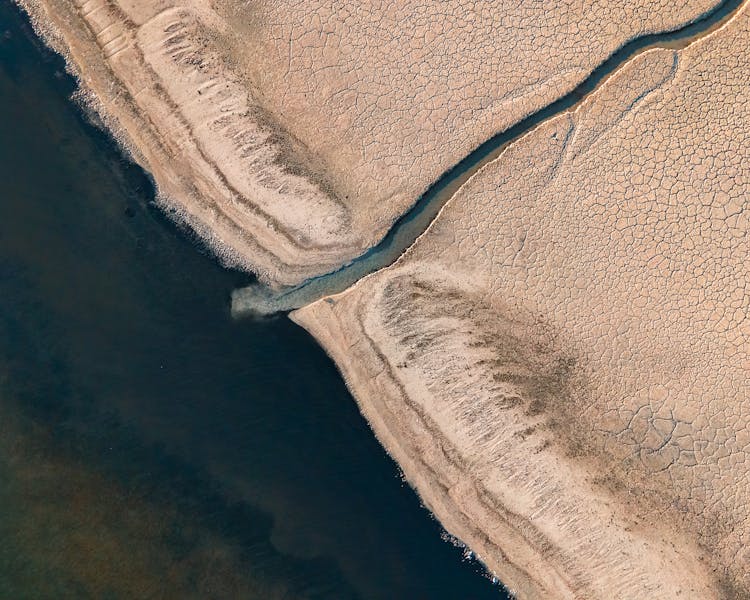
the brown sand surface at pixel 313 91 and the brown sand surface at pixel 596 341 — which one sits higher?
the brown sand surface at pixel 313 91

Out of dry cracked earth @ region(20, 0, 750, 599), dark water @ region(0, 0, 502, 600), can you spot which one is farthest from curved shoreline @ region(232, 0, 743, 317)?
dark water @ region(0, 0, 502, 600)

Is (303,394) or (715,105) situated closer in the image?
(715,105)

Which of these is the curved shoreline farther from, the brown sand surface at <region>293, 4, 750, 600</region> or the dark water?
the dark water

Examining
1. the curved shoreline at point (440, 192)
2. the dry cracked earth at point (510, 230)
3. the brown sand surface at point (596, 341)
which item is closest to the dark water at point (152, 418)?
the curved shoreline at point (440, 192)

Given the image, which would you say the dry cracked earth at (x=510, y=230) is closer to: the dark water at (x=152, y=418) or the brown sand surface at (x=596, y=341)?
the brown sand surface at (x=596, y=341)

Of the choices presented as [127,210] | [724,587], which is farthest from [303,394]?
[724,587]

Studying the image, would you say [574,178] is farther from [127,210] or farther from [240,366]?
[127,210]

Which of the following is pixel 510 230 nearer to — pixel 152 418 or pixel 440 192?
pixel 440 192
